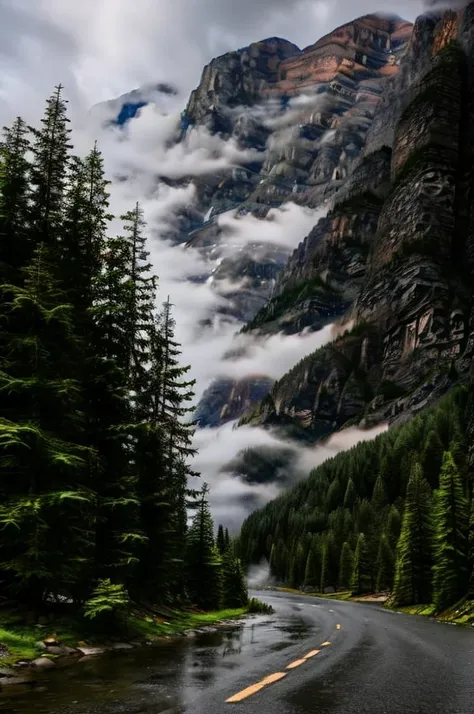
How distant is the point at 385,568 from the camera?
8656 centimetres

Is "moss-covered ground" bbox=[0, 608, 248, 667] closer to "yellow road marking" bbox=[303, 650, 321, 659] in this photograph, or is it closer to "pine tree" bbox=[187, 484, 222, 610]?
"yellow road marking" bbox=[303, 650, 321, 659]

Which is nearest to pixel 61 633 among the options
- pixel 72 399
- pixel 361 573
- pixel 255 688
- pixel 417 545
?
pixel 72 399

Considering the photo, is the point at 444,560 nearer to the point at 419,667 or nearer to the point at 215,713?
the point at 419,667

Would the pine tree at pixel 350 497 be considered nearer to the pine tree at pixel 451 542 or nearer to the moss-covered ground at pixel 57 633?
the pine tree at pixel 451 542

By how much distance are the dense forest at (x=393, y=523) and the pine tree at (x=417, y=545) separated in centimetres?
9

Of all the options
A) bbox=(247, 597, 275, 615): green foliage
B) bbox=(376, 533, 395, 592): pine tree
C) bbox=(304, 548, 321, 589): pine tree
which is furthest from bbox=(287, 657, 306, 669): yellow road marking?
bbox=(304, 548, 321, 589): pine tree

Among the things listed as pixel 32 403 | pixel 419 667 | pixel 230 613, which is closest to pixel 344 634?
pixel 419 667

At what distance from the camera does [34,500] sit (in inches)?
580

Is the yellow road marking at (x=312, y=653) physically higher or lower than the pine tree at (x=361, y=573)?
higher

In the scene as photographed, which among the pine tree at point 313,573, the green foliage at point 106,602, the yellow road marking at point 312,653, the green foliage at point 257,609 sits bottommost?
the pine tree at point 313,573

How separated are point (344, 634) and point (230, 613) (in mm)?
18204

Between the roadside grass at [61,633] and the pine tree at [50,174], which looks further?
the pine tree at [50,174]

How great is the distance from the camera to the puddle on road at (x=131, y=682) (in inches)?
310

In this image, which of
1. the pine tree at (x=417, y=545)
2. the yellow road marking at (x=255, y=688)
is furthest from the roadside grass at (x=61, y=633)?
the pine tree at (x=417, y=545)
